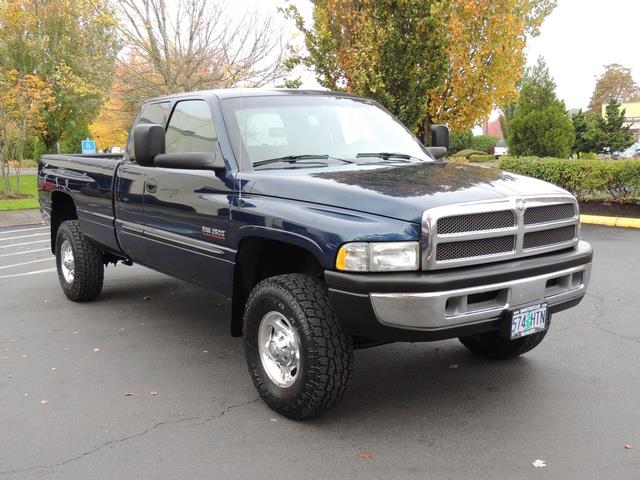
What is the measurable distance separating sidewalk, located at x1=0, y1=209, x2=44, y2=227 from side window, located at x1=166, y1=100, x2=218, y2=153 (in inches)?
407

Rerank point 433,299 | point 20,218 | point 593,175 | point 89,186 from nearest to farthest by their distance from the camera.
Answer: point 433,299 < point 89,186 < point 593,175 < point 20,218

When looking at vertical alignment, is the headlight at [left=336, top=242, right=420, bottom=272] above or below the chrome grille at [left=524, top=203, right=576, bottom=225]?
below

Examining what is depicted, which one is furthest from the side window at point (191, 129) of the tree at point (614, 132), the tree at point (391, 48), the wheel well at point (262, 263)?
the tree at point (614, 132)

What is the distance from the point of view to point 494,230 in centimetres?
348

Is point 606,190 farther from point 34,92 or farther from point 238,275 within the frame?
point 34,92

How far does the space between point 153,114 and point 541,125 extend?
15.9 meters

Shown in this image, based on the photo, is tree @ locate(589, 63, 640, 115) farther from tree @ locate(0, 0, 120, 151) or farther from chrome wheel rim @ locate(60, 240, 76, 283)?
chrome wheel rim @ locate(60, 240, 76, 283)

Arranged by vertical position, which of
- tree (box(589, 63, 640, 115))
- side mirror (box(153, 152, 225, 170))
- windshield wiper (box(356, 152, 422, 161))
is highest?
tree (box(589, 63, 640, 115))

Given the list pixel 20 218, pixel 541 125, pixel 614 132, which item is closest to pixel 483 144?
pixel 614 132

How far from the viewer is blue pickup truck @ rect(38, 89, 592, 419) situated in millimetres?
3326

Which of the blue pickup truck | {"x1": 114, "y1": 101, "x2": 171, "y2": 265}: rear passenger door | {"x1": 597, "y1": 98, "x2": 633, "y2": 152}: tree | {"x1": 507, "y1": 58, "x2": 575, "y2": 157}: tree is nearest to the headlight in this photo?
the blue pickup truck

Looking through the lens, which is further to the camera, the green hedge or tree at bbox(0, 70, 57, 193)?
tree at bbox(0, 70, 57, 193)

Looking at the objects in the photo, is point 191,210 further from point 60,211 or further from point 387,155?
point 60,211

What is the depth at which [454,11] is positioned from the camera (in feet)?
47.0
